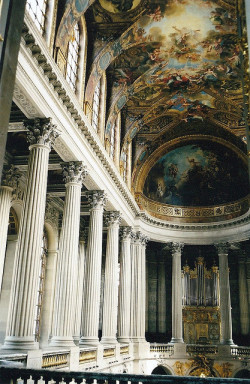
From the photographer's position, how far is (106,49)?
56.9ft

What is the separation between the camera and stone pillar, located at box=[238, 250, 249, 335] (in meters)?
26.6

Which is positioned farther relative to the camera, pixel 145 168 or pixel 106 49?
pixel 145 168

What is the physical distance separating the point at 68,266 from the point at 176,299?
13650 millimetres

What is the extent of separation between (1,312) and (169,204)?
1424 centimetres

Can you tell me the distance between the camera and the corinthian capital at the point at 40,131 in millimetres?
12219

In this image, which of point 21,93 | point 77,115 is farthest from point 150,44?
point 21,93

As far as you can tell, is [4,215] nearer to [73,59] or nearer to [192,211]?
[73,59]

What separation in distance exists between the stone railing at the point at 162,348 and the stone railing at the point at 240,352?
11.7 feet

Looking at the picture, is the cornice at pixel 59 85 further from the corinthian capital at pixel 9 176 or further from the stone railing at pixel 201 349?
the stone railing at pixel 201 349

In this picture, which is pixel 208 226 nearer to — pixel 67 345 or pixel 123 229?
pixel 123 229

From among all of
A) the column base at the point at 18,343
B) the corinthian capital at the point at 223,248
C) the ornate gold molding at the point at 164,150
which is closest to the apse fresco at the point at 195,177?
the ornate gold molding at the point at 164,150

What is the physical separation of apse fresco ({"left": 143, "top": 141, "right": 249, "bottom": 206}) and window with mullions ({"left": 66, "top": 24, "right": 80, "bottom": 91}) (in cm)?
1226

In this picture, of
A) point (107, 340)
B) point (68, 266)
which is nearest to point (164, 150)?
point (107, 340)

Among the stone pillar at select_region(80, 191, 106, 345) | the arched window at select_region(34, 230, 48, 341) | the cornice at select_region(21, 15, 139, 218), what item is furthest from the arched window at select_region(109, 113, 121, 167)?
the arched window at select_region(34, 230, 48, 341)
